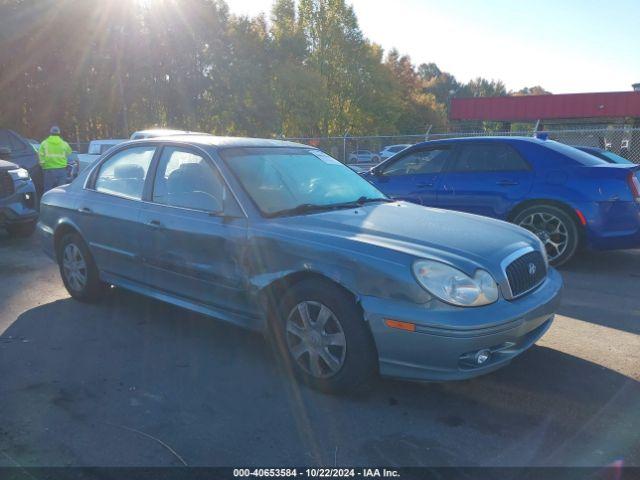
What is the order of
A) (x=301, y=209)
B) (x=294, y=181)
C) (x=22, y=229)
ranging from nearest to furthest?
(x=301, y=209)
(x=294, y=181)
(x=22, y=229)

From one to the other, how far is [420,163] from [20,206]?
19.9 ft

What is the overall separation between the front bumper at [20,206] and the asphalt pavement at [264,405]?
404 cm

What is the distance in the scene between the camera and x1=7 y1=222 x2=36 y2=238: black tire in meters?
8.71

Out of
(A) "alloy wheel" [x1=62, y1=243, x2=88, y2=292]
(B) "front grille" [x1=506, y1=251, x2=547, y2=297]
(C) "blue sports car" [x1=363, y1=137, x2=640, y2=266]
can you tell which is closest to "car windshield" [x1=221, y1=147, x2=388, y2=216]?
(B) "front grille" [x1=506, y1=251, x2=547, y2=297]

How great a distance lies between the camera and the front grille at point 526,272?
3287 mm

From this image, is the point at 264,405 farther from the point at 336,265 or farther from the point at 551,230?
the point at 551,230

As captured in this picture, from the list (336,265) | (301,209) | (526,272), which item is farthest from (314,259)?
(526,272)

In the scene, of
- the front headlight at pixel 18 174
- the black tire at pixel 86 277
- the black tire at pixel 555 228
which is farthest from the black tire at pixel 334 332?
the front headlight at pixel 18 174

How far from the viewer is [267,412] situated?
316cm

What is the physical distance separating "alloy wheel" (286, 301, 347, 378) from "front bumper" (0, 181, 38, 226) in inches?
256

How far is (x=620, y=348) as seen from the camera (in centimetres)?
408

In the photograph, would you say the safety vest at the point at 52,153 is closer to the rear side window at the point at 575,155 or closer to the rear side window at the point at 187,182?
the rear side window at the point at 187,182

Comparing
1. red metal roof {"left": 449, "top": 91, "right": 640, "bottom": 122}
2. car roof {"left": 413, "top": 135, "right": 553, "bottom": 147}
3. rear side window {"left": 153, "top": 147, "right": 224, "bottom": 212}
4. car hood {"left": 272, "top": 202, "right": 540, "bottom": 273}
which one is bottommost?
car hood {"left": 272, "top": 202, "right": 540, "bottom": 273}

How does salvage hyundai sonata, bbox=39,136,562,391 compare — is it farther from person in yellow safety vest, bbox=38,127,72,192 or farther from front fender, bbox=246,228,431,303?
person in yellow safety vest, bbox=38,127,72,192
